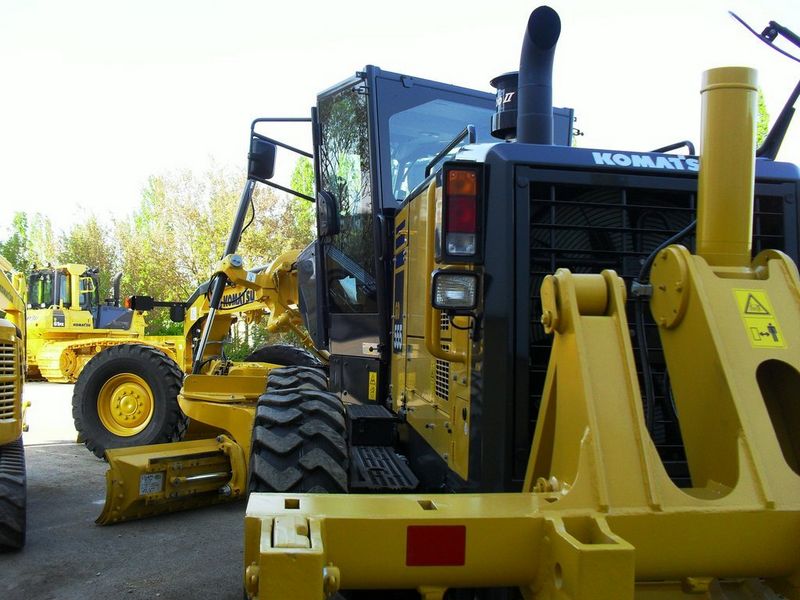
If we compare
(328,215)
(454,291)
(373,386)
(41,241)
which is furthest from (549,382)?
(41,241)

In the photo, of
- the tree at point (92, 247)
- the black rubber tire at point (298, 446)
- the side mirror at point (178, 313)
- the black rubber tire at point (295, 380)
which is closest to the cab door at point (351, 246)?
the black rubber tire at point (295, 380)

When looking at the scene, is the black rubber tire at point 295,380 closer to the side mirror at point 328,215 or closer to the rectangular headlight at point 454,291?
the rectangular headlight at point 454,291

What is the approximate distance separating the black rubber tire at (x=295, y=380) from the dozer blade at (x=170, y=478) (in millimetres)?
2210

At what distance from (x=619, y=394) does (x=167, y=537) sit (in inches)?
170

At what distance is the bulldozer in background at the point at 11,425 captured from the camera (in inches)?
192

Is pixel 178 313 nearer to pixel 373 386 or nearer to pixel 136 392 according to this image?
pixel 136 392

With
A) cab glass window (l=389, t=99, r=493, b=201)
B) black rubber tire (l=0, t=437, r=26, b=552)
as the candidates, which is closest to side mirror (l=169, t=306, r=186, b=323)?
black rubber tire (l=0, t=437, r=26, b=552)

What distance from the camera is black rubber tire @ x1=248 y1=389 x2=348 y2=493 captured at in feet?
9.38

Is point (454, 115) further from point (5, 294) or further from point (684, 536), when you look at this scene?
point (5, 294)

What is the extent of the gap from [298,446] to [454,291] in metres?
0.95

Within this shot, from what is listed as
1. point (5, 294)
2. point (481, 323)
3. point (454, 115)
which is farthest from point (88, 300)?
point (481, 323)

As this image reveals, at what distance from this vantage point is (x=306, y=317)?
576 cm

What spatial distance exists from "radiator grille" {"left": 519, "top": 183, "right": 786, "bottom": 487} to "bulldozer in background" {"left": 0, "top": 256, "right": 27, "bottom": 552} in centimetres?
397

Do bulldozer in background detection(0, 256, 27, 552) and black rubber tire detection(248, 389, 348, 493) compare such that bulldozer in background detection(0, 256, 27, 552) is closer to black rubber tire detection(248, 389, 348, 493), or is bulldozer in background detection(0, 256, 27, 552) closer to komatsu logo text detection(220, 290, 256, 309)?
komatsu logo text detection(220, 290, 256, 309)
